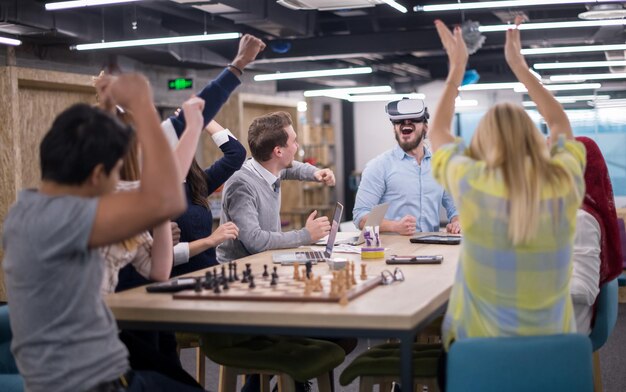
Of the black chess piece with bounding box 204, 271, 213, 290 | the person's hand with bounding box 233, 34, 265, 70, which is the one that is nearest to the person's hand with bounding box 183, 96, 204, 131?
the person's hand with bounding box 233, 34, 265, 70

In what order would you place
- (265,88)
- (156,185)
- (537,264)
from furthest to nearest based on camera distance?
1. (265,88)
2. (537,264)
3. (156,185)

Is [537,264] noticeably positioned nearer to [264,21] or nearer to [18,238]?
[18,238]

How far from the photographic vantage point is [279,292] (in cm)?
293

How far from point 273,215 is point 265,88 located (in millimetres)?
13074

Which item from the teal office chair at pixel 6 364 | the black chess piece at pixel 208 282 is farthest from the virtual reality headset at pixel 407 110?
the teal office chair at pixel 6 364

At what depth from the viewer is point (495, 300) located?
8.72 ft

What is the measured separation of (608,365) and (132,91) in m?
4.70

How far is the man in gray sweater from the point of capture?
4.32 m

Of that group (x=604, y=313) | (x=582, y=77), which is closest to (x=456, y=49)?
(x=604, y=313)

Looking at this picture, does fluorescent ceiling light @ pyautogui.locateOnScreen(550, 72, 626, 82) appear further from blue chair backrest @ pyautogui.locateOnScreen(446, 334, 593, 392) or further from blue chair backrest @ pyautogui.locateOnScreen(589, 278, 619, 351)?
blue chair backrest @ pyautogui.locateOnScreen(446, 334, 593, 392)

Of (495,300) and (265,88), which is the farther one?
(265,88)

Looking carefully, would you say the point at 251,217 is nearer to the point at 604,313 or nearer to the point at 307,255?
the point at 307,255

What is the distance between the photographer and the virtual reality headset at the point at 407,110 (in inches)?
211

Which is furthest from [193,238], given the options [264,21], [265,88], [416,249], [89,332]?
[265,88]
